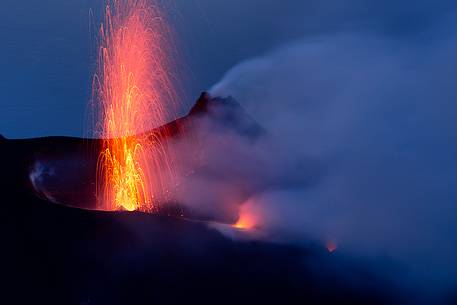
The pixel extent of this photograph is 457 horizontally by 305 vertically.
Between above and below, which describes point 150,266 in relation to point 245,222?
below

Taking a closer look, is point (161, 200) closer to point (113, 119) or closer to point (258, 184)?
point (258, 184)

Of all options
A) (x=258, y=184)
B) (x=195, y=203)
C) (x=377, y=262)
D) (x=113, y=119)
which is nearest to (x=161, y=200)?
(x=195, y=203)

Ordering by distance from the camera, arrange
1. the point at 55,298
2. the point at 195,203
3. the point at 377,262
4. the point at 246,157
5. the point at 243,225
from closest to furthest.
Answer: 1. the point at 55,298
2. the point at 377,262
3. the point at 243,225
4. the point at 195,203
5. the point at 246,157

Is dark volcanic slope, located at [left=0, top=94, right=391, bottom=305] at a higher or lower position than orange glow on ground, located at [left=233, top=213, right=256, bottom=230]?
lower

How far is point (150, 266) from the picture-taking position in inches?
343

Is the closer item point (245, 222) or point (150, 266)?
point (150, 266)

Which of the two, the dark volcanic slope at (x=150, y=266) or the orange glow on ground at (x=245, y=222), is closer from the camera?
the dark volcanic slope at (x=150, y=266)

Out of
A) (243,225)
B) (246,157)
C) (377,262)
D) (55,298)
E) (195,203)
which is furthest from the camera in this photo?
(246,157)

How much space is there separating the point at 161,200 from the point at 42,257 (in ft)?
12.5

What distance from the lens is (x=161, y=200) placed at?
1244 cm

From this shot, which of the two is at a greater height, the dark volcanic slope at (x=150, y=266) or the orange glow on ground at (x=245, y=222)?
the orange glow on ground at (x=245, y=222)

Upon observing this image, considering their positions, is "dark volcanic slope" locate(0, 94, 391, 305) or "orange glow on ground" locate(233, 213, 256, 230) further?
"orange glow on ground" locate(233, 213, 256, 230)

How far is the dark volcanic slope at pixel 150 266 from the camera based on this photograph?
8.54 metres

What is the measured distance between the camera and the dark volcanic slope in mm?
8539
